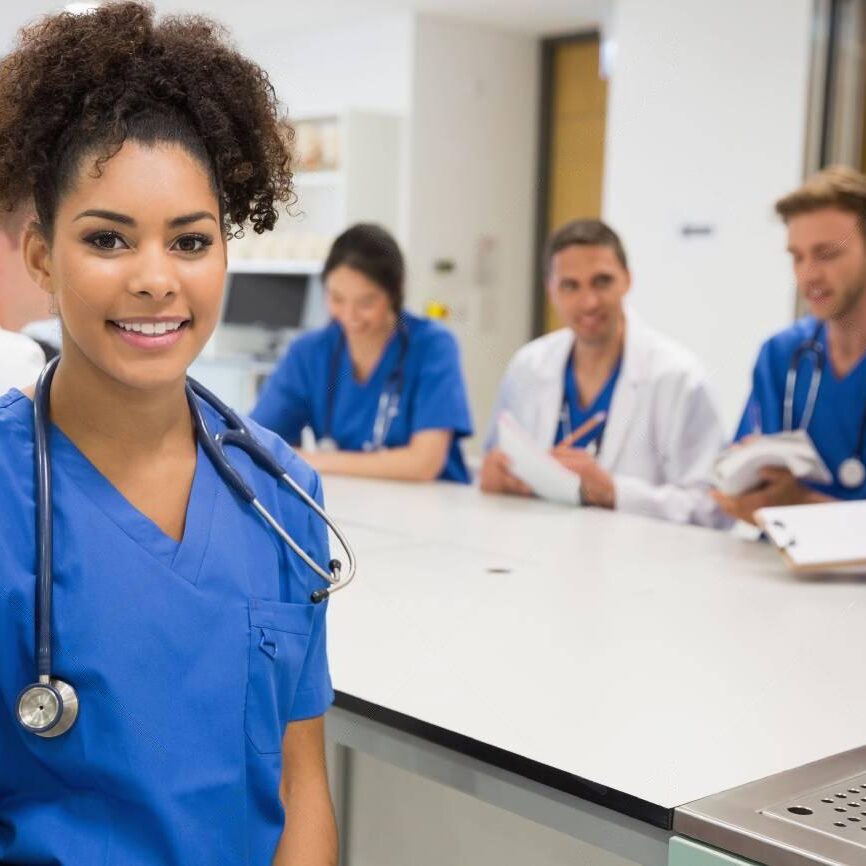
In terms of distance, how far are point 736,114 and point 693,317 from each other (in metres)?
0.76

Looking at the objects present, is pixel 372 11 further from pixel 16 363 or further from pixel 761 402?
pixel 16 363

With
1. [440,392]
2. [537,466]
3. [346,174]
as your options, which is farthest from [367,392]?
[346,174]

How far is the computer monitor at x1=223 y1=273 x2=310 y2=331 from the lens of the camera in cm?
599

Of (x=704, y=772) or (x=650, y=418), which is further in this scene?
(x=650, y=418)

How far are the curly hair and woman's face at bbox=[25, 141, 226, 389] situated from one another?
2 centimetres

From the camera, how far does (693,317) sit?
4.57 meters

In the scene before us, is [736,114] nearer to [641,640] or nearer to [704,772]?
[641,640]

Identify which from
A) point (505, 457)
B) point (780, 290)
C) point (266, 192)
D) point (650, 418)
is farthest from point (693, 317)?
point (266, 192)

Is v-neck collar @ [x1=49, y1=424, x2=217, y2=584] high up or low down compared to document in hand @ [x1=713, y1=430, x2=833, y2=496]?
up

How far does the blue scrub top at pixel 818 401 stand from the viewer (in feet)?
7.73

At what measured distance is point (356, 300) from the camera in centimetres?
281

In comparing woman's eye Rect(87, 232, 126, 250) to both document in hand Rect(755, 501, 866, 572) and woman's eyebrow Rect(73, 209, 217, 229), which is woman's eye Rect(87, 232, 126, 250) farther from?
document in hand Rect(755, 501, 866, 572)

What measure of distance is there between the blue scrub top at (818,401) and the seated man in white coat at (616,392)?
227 mm

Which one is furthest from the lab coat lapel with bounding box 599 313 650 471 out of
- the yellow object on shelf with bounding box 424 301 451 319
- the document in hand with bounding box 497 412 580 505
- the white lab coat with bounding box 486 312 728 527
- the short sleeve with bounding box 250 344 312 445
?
the yellow object on shelf with bounding box 424 301 451 319
